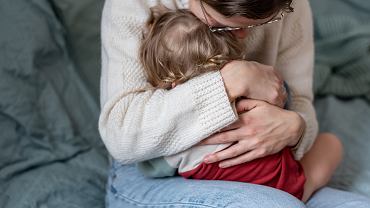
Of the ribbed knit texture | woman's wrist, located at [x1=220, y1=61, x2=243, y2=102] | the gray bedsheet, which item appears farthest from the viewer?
the ribbed knit texture

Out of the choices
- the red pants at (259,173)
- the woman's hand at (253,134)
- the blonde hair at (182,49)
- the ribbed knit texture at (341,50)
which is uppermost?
the blonde hair at (182,49)

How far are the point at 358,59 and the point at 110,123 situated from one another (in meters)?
0.95

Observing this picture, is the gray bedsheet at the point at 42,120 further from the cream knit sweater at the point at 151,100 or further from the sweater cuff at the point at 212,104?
the sweater cuff at the point at 212,104

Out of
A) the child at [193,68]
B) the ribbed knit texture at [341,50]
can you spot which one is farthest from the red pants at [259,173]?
the ribbed knit texture at [341,50]

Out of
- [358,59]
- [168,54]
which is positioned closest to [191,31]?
[168,54]

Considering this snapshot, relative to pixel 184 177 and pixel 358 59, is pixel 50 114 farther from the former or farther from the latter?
pixel 358 59

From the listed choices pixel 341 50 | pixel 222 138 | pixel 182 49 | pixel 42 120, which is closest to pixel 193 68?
pixel 182 49

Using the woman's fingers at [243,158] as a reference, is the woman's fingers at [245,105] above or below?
above

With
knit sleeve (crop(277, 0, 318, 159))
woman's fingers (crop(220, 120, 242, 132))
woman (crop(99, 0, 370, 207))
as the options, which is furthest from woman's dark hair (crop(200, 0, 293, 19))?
knit sleeve (crop(277, 0, 318, 159))

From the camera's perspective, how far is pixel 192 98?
1050mm

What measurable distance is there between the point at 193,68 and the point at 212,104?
9cm

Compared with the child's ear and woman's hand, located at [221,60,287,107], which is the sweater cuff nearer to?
woman's hand, located at [221,60,287,107]

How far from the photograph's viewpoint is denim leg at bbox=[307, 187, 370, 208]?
1.12 metres

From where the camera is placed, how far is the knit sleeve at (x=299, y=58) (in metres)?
1.33
